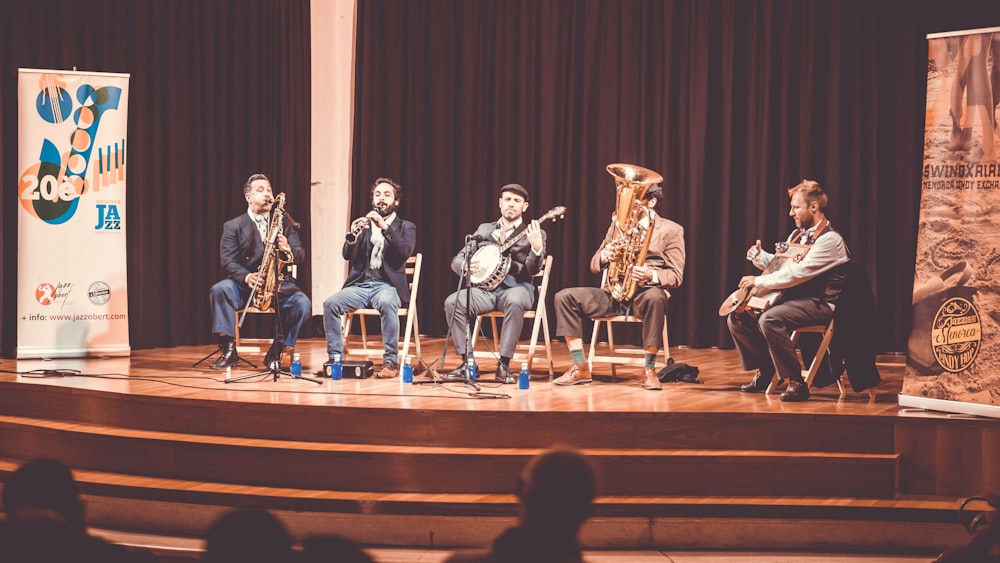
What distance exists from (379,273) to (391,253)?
0.16 m

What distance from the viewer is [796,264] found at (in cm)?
571

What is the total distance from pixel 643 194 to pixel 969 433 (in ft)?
7.36

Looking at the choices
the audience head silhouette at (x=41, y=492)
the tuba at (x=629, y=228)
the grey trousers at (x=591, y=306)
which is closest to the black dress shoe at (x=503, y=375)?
the grey trousers at (x=591, y=306)

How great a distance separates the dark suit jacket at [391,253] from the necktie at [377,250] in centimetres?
2

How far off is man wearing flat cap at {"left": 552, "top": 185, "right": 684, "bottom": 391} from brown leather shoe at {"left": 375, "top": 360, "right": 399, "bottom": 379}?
1.01 meters

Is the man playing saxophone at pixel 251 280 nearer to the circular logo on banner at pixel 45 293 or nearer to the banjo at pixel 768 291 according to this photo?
the circular logo on banner at pixel 45 293

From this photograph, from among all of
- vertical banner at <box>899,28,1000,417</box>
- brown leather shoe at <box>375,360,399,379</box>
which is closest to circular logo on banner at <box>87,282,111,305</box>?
brown leather shoe at <box>375,360,399,379</box>

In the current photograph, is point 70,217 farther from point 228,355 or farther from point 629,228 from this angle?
point 629,228

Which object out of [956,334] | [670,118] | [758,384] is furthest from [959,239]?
[670,118]

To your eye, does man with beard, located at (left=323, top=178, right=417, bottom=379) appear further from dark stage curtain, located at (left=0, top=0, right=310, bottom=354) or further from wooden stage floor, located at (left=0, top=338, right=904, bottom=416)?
dark stage curtain, located at (left=0, top=0, right=310, bottom=354)

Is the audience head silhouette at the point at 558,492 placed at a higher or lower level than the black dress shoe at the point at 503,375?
higher

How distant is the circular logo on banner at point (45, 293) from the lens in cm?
714

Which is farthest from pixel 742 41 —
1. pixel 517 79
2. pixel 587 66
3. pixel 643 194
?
pixel 643 194

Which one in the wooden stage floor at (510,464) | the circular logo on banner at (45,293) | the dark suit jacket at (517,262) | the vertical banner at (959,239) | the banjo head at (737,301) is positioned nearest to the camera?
the wooden stage floor at (510,464)
